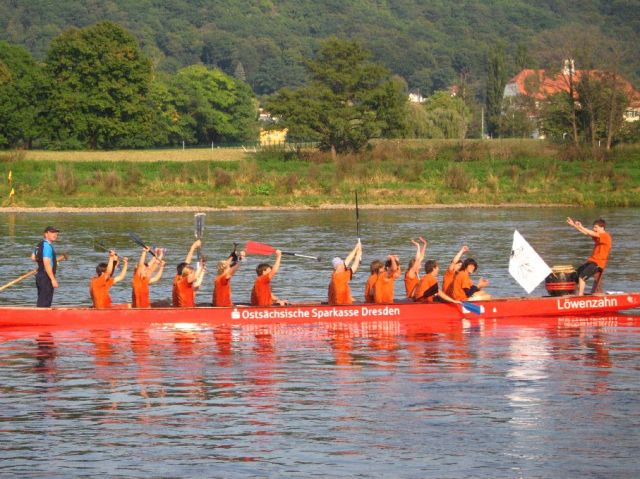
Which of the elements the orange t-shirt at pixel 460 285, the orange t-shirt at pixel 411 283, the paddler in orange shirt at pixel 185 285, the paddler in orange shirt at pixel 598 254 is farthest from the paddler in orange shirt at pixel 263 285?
the paddler in orange shirt at pixel 598 254

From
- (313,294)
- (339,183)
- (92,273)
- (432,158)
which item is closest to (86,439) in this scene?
(313,294)

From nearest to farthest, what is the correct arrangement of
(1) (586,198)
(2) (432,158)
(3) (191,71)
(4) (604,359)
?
(4) (604,359)
(1) (586,198)
(2) (432,158)
(3) (191,71)

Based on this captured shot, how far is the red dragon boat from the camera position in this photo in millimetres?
23703

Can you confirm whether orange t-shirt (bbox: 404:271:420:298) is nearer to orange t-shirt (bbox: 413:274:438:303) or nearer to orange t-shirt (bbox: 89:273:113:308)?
orange t-shirt (bbox: 413:274:438:303)

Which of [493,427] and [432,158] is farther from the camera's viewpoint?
[432,158]

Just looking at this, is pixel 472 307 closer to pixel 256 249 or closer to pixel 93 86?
pixel 256 249

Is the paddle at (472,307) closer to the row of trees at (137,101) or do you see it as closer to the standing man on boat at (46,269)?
the standing man on boat at (46,269)

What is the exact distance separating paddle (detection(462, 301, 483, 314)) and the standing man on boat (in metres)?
7.46

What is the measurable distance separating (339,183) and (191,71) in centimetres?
8326

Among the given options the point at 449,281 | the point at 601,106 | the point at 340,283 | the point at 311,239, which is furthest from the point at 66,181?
the point at 340,283

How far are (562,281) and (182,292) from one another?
737 cm

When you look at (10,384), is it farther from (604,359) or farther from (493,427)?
(604,359)

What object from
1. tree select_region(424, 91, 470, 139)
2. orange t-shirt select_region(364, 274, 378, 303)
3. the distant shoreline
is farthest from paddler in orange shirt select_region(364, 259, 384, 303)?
tree select_region(424, 91, 470, 139)

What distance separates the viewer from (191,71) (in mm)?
144250
